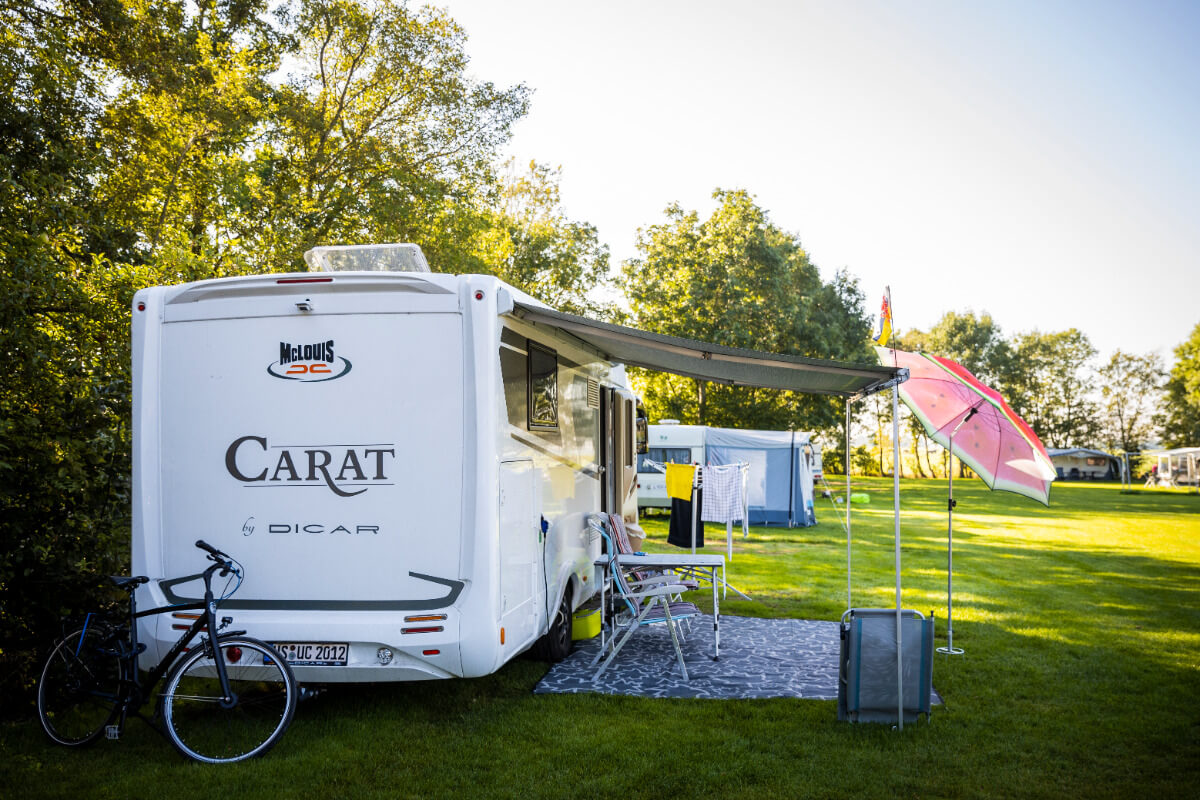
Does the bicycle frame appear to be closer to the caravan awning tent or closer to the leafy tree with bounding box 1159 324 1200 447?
the leafy tree with bounding box 1159 324 1200 447

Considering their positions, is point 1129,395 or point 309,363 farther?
point 1129,395

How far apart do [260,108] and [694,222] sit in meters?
17.1

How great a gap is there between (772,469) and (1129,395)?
2202 inches

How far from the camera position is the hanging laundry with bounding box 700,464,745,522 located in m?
11.5

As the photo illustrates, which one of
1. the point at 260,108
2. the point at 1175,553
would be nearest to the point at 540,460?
the point at 260,108

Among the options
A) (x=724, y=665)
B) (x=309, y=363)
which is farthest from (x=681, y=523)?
(x=309, y=363)

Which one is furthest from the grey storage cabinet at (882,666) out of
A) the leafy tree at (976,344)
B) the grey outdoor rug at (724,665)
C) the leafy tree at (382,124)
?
the leafy tree at (976,344)

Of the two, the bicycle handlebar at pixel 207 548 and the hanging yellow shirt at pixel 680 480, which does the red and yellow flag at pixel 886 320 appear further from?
the hanging yellow shirt at pixel 680 480

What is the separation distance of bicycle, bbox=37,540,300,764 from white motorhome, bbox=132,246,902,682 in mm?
130

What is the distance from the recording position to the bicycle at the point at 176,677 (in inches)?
158

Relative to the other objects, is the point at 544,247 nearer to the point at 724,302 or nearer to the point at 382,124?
the point at 724,302

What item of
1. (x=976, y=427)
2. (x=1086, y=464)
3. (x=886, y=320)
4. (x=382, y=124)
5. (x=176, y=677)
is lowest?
(x=1086, y=464)

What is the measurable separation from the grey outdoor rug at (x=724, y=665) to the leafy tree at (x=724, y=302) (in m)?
17.9

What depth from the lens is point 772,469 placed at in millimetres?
17000
